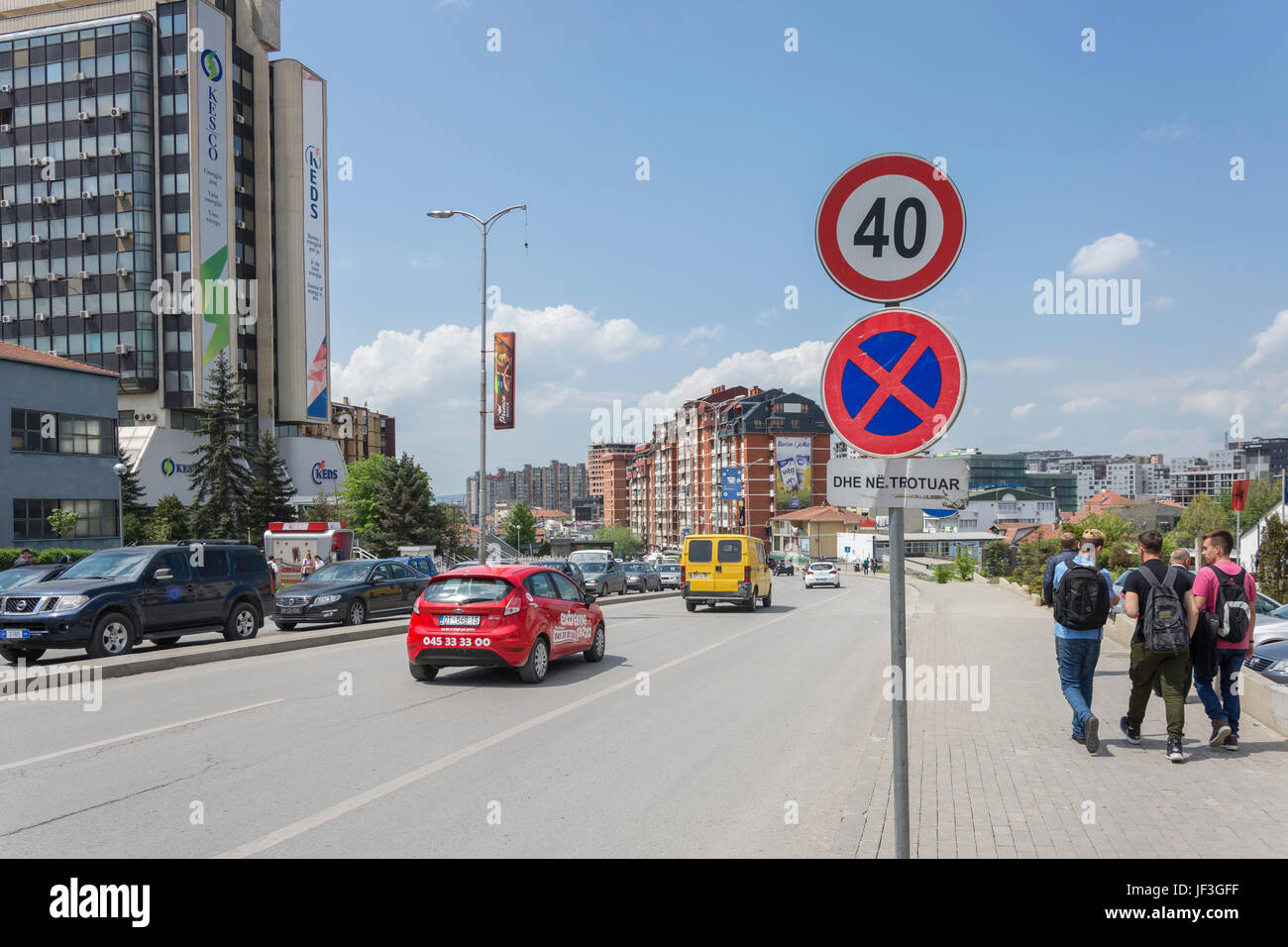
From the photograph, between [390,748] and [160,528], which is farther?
[160,528]

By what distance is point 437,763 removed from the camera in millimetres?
7582

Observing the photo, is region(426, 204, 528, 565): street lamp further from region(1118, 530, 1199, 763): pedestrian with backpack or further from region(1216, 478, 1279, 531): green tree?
region(1216, 478, 1279, 531): green tree

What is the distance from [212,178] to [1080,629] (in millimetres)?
76802

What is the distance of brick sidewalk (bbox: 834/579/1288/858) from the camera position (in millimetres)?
5297

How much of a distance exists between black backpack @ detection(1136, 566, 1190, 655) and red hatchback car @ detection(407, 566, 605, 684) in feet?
22.9

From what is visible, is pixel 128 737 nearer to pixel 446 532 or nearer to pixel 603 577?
pixel 603 577

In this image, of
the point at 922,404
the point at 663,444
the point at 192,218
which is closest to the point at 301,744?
the point at 922,404

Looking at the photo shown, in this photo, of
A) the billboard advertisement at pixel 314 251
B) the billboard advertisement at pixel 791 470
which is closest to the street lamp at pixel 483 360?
the billboard advertisement at pixel 314 251

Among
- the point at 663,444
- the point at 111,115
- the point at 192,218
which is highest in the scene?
the point at 111,115

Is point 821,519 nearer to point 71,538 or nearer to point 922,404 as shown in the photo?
point 71,538

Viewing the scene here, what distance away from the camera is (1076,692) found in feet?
26.3

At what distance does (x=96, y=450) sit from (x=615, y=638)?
113 ft

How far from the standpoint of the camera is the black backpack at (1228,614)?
316 inches
